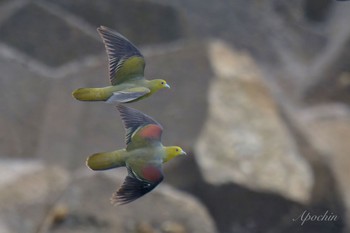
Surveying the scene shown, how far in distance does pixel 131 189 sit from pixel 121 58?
21cm

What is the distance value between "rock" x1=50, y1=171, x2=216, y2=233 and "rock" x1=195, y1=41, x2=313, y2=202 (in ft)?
1.18

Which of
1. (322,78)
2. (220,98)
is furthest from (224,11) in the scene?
(220,98)

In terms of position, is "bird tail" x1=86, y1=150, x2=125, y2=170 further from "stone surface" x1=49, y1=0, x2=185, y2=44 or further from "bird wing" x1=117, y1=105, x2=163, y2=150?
"stone surface" x1=49, y1=0, x2=185, y2=44

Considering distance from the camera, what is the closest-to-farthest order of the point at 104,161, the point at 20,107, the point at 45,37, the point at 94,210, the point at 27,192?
the point at 104,161, the point at 94,210, the point at 27,192, the point at 20,107, the point at 45,37

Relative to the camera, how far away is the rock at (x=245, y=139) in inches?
121

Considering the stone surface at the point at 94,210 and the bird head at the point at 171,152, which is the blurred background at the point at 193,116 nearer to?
the stone surface at the point at 94,210

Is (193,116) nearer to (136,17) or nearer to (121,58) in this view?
(136,17)

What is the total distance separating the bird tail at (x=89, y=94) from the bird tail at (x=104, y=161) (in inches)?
3.3

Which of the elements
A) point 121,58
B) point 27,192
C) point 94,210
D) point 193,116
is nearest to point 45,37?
point 193,116

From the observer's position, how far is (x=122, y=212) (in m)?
2.64

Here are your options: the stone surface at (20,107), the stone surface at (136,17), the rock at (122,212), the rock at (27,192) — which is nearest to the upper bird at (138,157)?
the rock at (122,212)

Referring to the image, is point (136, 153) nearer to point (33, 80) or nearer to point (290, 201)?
point (290, 201)

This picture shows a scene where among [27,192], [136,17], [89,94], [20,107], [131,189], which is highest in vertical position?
[89,94]

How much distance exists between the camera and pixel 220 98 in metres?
→ 3.43
